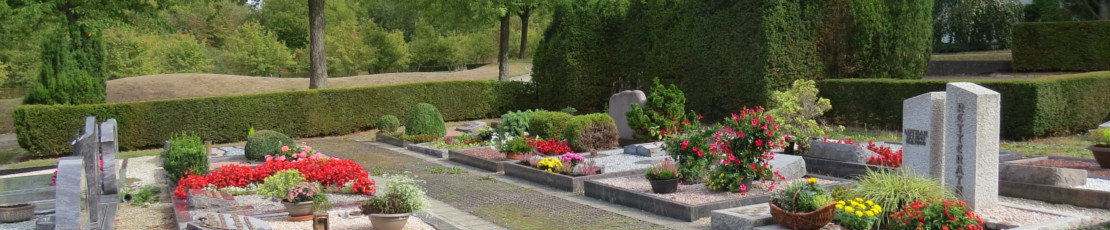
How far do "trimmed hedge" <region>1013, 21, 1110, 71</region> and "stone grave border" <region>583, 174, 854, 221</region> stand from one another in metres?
19.6

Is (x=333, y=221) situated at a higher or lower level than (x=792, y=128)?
lower

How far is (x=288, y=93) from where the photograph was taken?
866 inches

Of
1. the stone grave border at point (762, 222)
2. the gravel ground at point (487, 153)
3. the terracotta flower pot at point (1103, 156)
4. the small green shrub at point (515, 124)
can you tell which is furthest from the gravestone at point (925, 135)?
the small green shrub at point (515, 124)

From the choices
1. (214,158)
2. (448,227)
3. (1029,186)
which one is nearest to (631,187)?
(448,227)

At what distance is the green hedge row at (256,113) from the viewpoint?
1880 cm

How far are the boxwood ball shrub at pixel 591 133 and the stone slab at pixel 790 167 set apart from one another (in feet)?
16.4

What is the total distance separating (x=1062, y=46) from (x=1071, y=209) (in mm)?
20508

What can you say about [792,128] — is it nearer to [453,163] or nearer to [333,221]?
[453,163]

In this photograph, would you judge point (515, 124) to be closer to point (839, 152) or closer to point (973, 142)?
point (839, 152)

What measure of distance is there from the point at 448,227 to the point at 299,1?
44109mm

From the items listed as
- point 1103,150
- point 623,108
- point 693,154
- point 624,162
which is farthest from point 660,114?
point 1103,150

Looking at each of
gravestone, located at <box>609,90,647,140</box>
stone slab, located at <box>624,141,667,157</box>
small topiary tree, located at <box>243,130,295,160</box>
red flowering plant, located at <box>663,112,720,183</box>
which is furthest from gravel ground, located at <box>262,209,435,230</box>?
gravestone, located at <box>609,90,647,140</box>

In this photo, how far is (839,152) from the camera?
12719 millimetres

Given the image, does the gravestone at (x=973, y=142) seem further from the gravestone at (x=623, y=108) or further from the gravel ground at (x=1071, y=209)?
the gravestone at (x=623, y=108)
